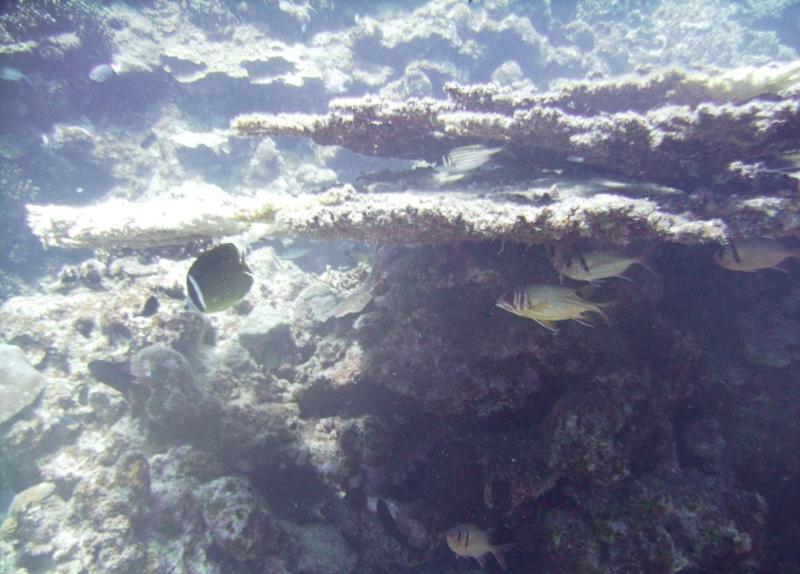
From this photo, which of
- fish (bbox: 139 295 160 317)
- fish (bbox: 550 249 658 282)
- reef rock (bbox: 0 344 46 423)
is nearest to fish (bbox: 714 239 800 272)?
fish (bbox: 550 249 658 282)

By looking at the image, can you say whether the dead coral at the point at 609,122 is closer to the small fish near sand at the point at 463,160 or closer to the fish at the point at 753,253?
the small fish near sand at the point at 463,160

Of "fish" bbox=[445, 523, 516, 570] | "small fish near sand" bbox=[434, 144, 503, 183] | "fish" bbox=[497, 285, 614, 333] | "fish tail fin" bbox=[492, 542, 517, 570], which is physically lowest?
"fish tail fin" bbox=[492, 542, 517, 570]

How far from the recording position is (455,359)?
4141 mm

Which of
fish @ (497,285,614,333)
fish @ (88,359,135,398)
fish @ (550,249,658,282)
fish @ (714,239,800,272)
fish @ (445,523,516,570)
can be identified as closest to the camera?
fish @ (497,285,614,333)

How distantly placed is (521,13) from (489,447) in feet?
62.8

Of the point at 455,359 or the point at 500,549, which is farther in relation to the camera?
the point at 455,359

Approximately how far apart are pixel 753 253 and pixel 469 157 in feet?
9.76

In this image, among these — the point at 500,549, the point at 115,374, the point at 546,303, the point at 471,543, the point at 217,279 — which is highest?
the point at 217,279

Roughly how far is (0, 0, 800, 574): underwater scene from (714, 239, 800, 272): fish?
2 cm

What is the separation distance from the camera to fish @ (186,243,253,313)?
2.95 m

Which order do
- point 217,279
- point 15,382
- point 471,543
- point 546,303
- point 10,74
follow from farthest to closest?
1. point 10,74
2. point 15,382
3. point 471,543
4. point 217,279
5. point 546,303

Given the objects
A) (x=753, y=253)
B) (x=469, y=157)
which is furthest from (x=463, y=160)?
(x=753, y=253)

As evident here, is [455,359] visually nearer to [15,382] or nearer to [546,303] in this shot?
[546,303]

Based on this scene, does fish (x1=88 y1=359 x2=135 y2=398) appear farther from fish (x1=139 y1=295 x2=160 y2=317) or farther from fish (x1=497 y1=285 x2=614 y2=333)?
fish (x1=497 y1=285 x2=614 y2=333)
